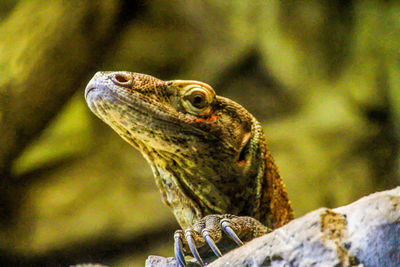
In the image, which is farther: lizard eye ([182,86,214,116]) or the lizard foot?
lizard eye ([182,86,214,116])

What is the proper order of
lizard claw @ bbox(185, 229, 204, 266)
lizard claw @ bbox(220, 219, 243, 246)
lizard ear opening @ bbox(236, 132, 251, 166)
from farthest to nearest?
lizard ear opening @ bbox(236, 132, 251, 166) < lizard claw @ bbox(220, 219, 243, 246) < lizard claw @ bbox(185, 229, 204, 266)

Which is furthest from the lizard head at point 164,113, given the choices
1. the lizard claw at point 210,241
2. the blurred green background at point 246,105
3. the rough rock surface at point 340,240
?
the blurred green background at point 246,105

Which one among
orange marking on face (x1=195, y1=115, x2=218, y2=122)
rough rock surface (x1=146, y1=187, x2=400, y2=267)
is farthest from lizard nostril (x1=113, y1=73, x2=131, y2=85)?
rough rock surface (x1=146, y1=187, x2=400, y2=267)

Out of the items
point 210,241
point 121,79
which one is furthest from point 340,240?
point 121,79

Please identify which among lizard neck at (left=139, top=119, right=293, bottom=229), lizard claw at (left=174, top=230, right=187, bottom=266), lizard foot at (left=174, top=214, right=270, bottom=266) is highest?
lizard neck at (left=139, top=119, right=293, bottom=229)

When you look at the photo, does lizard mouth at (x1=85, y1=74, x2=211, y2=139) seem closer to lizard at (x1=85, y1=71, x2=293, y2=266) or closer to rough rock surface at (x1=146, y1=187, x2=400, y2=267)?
lizard at (x1=85, y1=71, x2=293, y2=266)

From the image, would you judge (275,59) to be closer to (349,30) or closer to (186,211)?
(349,30)

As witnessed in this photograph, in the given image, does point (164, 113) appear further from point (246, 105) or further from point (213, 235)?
point (246, 105)

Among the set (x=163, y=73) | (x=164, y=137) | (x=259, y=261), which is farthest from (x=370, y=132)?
(x=259, y=261)
